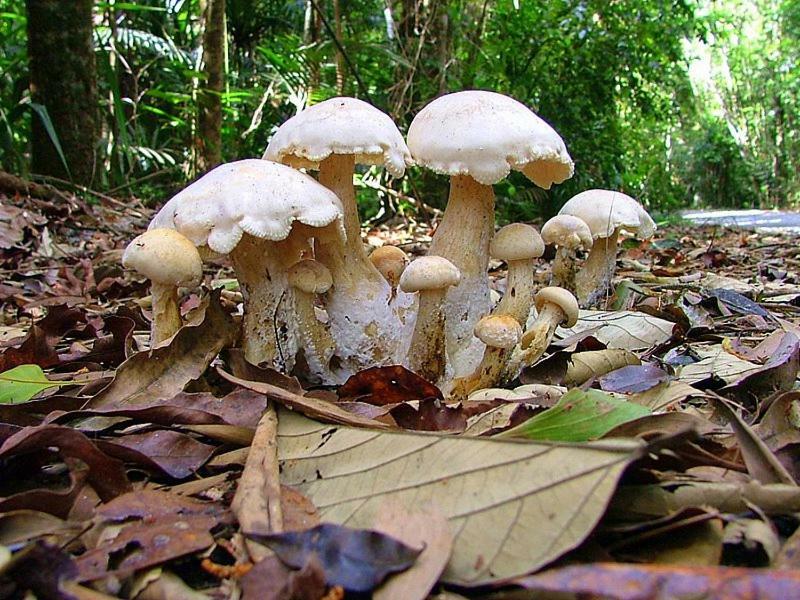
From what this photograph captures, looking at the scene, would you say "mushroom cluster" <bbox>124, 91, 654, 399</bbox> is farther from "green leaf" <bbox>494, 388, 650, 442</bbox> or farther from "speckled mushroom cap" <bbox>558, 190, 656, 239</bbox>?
"green leaf" <bbox>494, 388, 650, 442</bbox>

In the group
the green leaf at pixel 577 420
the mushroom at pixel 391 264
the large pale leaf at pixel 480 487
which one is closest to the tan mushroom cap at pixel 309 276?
the mushroom at pixel 391 264

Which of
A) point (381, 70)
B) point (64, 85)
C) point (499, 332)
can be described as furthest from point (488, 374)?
point (381, 70)

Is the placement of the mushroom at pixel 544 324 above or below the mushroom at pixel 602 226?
below

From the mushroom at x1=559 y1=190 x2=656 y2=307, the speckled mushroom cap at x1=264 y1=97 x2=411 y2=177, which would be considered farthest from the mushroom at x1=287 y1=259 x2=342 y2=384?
the mushroom at x1=559 y1=190 x2=656 y2=307

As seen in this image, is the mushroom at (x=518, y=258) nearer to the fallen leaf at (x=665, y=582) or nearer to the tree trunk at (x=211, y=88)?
the fallen leaf at (x=665, y=582)

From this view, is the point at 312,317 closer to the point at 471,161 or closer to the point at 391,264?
the point at 391,264

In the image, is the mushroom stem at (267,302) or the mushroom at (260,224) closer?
the mushroom at (260,224)

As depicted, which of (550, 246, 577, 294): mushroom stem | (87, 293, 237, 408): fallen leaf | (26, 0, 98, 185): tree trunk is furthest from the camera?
(26, 0, 98, 185): tree trunk
